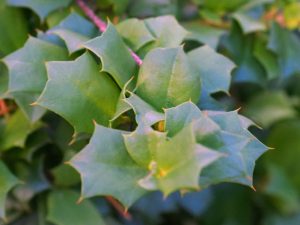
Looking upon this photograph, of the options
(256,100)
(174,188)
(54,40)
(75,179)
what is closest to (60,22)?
(54,40)

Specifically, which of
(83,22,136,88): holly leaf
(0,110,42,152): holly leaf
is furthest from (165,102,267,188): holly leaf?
(0,110,42,152): holly leaf

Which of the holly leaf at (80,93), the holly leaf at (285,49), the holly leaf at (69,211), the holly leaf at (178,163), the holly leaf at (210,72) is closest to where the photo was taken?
the holly leaf at (178,163)

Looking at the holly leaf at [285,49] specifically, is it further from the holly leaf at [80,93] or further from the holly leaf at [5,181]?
the holly leaf at [5,181]

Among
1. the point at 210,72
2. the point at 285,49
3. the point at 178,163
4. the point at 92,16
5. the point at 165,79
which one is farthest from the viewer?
the point at 285,49

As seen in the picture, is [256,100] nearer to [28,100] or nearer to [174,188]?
[28,100]

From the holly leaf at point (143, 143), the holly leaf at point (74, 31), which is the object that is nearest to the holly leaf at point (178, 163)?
the holly leaf at point (143, 143)

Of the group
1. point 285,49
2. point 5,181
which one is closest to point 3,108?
point 5,181

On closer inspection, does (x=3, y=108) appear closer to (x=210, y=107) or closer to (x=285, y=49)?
(x=210, y=107)
